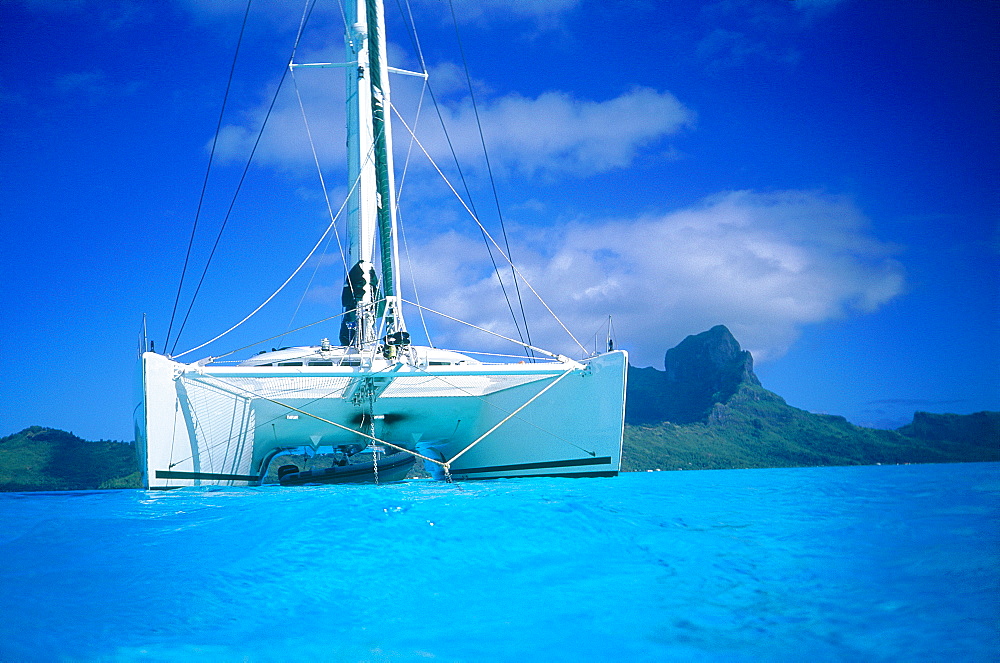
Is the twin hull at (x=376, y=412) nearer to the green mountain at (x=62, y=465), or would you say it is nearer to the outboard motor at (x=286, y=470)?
the outboard motor at (x=286, y=470)

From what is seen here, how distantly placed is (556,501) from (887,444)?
159ft

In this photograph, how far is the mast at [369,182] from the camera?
27.2ft

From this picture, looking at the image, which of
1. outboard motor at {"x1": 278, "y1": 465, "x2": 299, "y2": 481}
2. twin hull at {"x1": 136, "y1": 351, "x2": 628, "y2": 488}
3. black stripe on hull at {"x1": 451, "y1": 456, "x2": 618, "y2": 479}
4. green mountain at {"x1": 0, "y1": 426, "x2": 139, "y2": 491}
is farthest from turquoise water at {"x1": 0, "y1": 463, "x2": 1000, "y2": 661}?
green mountain at {"x1": 0, "y1": 426, "x2": 139, "y2": 491}

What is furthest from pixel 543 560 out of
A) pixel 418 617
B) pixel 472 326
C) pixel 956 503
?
pixel 956 503

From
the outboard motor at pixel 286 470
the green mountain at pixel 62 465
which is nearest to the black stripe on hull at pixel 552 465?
the outboard motor at pixel 286 470

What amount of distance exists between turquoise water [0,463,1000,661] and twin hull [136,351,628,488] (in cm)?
214

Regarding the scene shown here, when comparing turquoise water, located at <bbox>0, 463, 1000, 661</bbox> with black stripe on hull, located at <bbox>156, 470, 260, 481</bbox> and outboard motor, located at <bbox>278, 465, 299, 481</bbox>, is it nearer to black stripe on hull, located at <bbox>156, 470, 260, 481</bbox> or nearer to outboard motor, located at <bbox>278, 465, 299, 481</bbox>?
black stripe on hull, located at <bbox>156, 470, 260, 481</bbox>

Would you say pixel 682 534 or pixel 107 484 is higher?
Answer: pixel 682 534

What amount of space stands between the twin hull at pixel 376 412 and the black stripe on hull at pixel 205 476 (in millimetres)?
14

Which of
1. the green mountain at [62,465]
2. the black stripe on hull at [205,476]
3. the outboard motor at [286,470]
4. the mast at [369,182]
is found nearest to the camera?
the black stripe on hull at [205,476]

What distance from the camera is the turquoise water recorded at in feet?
5.74

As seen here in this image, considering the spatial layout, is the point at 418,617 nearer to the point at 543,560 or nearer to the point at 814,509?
the point at 543,560

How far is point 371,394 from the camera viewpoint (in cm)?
744

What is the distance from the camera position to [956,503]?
513 centimetres
